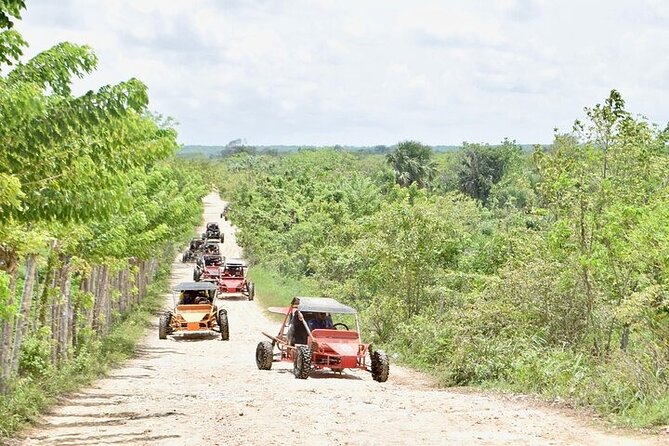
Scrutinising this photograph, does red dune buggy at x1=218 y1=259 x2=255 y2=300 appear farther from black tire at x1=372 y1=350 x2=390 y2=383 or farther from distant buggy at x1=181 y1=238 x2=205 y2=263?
black tire at x1=372 y1=350 x2=390 y2=383

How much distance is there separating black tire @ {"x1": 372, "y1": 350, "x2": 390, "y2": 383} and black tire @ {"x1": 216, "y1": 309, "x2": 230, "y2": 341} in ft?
34.9

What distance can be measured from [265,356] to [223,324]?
27.6ft

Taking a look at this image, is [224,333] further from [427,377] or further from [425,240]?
[427,377]

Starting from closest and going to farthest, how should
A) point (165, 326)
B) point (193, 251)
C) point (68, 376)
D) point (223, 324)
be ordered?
point (68, 376) → point (223, 324) → point (165, 326) → point (193, 251)

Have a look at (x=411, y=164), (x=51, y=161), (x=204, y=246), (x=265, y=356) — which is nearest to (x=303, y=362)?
(x=265, y=356)

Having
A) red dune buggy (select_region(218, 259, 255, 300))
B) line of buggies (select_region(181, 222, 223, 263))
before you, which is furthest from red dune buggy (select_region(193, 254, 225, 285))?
line of buggies (select_region(181, 222, 223, 263))

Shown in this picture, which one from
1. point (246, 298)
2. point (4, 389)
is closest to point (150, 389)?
point (4, 389)

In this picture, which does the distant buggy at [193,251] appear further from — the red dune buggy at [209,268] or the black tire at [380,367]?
the black tire at [380,367]

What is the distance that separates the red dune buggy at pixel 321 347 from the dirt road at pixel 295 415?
1.18ft

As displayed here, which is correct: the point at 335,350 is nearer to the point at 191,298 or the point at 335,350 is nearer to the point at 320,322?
the point at 320,322

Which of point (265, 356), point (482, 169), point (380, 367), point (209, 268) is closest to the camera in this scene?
point (380, 367)

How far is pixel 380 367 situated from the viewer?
61.2 feet

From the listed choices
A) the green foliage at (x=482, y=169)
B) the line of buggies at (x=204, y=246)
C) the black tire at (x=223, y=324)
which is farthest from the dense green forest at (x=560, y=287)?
the green foliage at (x=482, y=169)

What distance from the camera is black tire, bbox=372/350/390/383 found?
18594 mm
